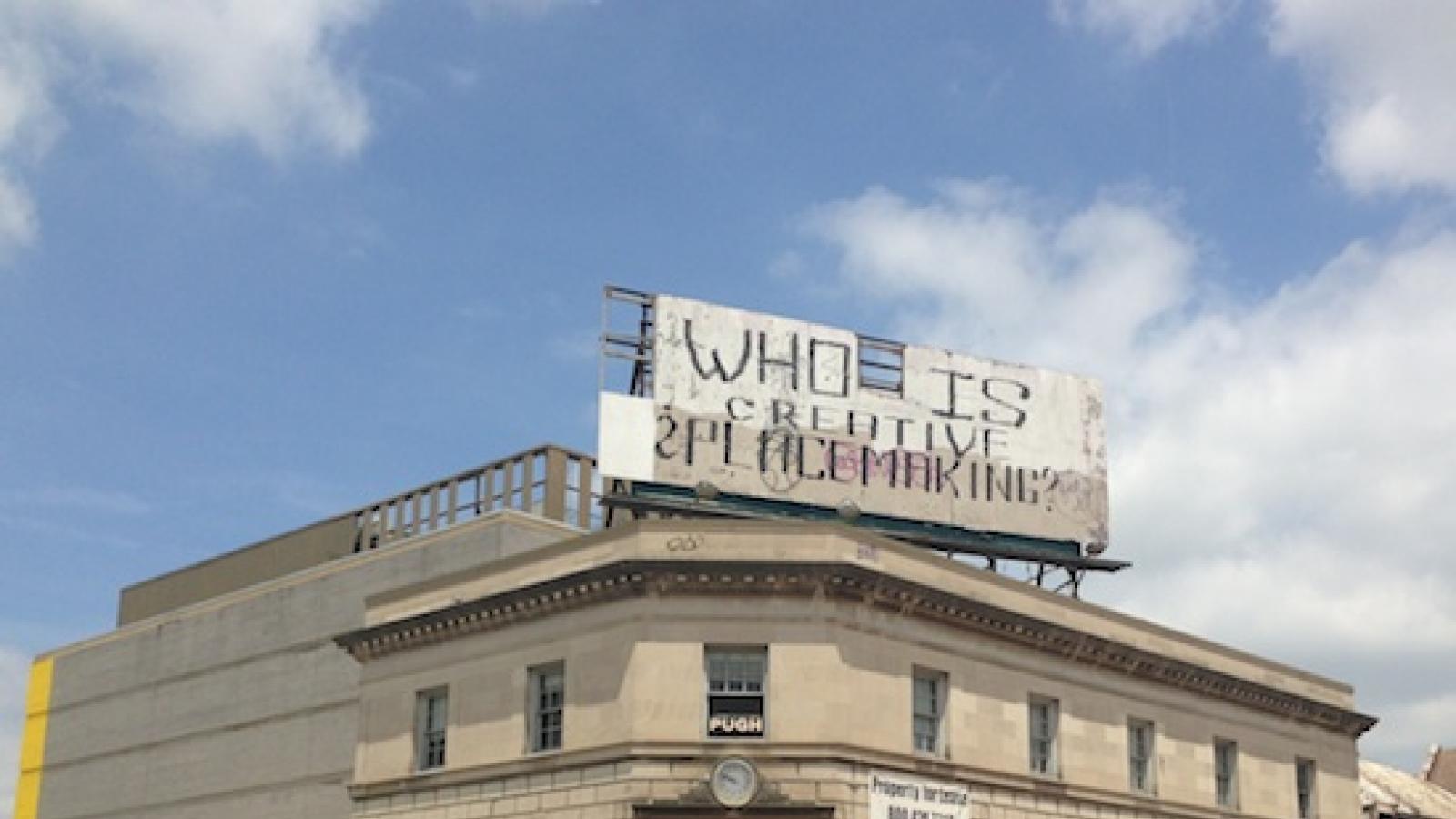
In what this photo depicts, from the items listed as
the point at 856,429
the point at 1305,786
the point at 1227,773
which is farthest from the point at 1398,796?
the point at 856,429

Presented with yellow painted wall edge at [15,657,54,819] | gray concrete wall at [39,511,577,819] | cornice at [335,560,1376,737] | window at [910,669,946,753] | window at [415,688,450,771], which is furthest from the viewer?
yellow painted wall edge at [15,657,54,819]

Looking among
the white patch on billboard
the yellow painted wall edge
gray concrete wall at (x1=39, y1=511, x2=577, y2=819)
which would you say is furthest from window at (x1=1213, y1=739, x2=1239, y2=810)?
the yellow painted wall edge

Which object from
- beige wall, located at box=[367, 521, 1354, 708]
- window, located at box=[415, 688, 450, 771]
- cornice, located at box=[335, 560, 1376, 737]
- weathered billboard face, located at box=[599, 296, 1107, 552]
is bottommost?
window, located at box=[415, 688, 450, 771]

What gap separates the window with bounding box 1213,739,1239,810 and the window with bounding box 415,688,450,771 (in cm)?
1795

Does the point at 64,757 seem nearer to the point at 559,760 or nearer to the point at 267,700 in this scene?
the point at 267,700

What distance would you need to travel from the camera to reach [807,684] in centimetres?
3250

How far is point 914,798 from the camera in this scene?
110ft

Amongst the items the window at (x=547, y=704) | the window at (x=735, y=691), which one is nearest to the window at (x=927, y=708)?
the window at (x=735, y=691)

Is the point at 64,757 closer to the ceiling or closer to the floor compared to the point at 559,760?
closer to the ceiling

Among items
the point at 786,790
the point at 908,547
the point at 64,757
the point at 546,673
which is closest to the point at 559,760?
the point at 546,673

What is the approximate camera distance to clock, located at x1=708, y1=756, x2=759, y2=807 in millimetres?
31516

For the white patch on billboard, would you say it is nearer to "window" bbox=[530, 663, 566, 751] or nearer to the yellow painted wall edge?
"window" bbox=[530, 663, 566, 751]

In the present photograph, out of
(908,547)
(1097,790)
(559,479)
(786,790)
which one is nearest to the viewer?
(786,790)

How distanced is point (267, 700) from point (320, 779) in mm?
4717
